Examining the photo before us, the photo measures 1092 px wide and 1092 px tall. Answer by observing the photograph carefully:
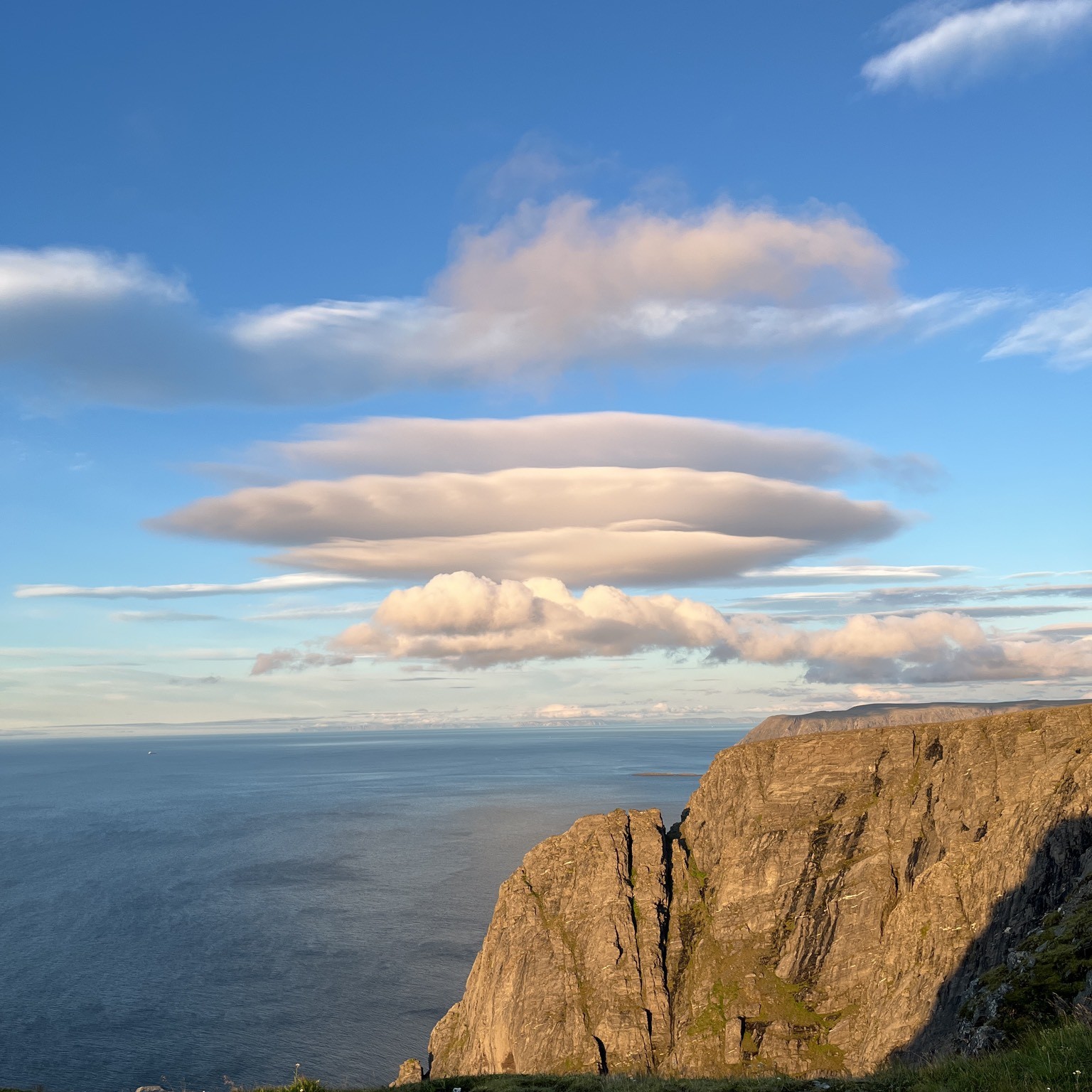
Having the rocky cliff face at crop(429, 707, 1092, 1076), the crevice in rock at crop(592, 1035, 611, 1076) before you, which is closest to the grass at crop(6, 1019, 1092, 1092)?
the rocky cliff face at crop(429, 707, 1092, 1076)

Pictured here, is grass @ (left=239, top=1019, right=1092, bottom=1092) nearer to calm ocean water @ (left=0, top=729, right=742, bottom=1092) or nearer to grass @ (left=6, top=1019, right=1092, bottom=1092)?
A: grass @ (left=6, top=1019, right=1092, bottom=1092)

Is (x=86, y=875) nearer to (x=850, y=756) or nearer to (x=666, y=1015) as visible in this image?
(x=666, y=1015)

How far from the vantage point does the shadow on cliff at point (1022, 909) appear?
67.1 m

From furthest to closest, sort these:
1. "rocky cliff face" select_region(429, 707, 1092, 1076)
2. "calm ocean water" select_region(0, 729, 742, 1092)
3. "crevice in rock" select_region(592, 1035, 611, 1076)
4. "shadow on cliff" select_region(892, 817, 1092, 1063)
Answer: "calm ocean water" select_region(0, 729, 742, 1092)
"crevice in rock" select_region(592, 1035, 611, 1076)
"rocky cliff face" select_region(429, 707, 1092, 1076)
"shadow on cliff" select_region(892, 817, 1092, 1063)

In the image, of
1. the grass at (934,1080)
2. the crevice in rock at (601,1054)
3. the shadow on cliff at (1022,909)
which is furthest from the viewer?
the crevice in rock at (601,1054)

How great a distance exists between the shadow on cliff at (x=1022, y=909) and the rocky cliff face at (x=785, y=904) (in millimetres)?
178

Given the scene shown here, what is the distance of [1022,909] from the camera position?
231 feet

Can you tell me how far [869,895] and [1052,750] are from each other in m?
25.6

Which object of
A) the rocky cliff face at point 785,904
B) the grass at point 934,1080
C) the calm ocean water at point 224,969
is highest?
the grass at point 934,1080

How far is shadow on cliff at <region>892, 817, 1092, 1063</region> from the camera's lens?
67062mm

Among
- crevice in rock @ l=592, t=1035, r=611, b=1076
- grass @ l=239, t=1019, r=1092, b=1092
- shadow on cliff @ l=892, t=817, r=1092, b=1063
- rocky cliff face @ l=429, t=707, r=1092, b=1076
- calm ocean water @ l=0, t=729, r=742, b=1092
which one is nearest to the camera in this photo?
grass @ l=239, t=1019, r=1092, b=1092

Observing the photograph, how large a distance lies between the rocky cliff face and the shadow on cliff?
18 centimetres

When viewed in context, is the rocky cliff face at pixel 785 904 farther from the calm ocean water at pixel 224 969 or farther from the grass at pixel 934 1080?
the grass at pixel 934 1080

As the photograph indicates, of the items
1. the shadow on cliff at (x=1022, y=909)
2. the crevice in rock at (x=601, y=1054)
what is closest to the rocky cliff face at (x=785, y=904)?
the shadow on cliff at (x=1022, y=909)
